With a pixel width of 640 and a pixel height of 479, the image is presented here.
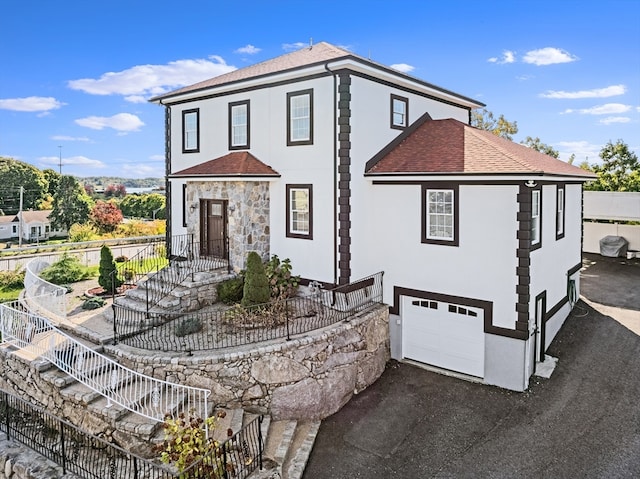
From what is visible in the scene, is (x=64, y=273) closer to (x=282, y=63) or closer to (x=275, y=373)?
(x=282, y=63)

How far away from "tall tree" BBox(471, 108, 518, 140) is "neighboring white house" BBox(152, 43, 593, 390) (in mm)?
17375

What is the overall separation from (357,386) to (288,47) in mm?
12895

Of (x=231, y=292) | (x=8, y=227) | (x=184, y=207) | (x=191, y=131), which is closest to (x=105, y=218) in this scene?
(x=8, y=227)

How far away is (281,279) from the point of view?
13.5 m

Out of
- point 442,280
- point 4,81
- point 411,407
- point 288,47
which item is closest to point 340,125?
point 442,280

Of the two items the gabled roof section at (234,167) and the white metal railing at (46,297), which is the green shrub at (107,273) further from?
the gabled roof section at (234,167)

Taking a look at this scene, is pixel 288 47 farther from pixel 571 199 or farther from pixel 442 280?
pixel 571 199

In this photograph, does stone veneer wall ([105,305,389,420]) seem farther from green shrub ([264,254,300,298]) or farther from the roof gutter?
green shrub ([264,254,300,298])

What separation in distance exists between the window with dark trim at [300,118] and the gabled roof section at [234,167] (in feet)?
4.08

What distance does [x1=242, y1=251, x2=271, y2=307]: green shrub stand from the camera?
12.0 meters

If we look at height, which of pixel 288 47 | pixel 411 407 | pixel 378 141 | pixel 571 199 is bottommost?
pixel 411 407

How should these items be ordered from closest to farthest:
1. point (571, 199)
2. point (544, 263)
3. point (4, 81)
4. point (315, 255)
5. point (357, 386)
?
point (357, 386) < point (544, 263) < point (315, 255) < point (571, 199) < point (4, 81)

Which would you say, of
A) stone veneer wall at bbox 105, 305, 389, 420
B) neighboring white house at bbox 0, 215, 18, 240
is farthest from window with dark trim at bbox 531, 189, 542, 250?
neighboring white house at bbox 0, 215, 18, 240

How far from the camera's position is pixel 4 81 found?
3000 centimetres
